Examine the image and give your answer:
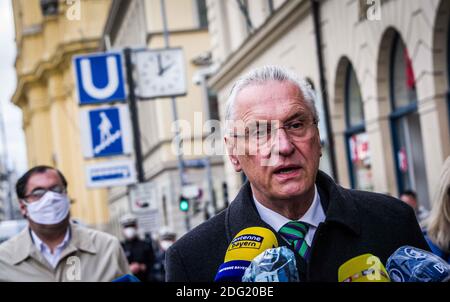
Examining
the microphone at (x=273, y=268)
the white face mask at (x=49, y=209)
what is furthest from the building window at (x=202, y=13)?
the microphone at (x=273, y=268)

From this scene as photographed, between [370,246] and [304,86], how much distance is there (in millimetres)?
315

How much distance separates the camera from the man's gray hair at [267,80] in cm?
188

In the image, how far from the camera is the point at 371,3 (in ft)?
7.80

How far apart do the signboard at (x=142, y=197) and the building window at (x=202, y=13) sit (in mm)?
11008

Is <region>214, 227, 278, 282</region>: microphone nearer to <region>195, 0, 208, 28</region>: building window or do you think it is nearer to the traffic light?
the traffic light

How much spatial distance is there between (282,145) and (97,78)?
10654 mm

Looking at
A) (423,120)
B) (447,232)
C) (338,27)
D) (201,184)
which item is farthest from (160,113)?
(447,232)

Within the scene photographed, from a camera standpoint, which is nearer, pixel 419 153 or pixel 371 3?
pixel 371 3

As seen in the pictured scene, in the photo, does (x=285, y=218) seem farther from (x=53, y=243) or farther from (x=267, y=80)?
(x=53, y=243)

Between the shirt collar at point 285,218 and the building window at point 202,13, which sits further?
the building window at point 202,13

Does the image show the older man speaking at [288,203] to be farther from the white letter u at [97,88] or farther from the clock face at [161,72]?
the clock face at [161,72]

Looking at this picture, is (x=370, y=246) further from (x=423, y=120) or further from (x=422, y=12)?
(x=423, y=120)

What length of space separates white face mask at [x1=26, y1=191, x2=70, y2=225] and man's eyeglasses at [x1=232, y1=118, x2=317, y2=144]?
7.48 feet
